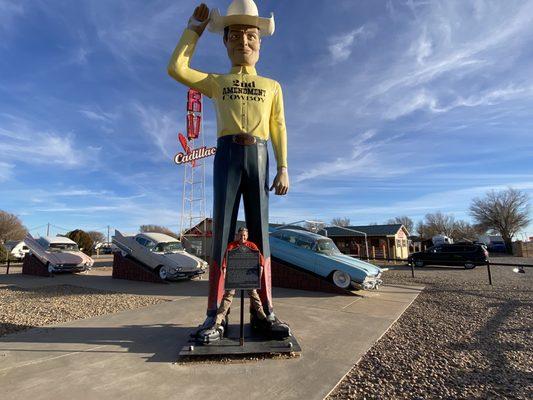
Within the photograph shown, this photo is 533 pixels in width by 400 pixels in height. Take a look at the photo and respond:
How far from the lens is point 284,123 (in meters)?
4.93

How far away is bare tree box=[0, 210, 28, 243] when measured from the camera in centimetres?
4978

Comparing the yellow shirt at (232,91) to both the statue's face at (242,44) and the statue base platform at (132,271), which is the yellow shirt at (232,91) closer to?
the statue's face at (242,44)

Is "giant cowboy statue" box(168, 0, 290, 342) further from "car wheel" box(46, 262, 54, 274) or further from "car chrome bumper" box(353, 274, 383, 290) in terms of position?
"car wheel" box(46, 262, 54, 274)

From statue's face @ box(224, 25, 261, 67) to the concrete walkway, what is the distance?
157 inches

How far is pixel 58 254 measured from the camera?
14.7 metres

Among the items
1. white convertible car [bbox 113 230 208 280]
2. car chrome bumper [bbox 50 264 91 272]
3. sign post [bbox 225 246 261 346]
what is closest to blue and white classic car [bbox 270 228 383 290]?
white convertible car [bbox 113 230 208 280]

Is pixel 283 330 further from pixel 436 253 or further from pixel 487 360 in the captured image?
pixel 436 253

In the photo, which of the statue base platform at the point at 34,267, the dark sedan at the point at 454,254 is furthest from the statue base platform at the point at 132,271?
the dark sedan at the point at 454,254

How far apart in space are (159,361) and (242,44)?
4219mm

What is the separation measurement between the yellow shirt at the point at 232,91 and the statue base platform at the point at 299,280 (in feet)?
18.9

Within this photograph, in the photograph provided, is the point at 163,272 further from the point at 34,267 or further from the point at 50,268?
the point at 34,267

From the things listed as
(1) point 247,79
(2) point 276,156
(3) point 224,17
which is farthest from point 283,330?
(3) point 224,17

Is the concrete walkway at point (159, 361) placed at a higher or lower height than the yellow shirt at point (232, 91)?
lower

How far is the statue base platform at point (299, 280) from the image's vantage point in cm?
915
